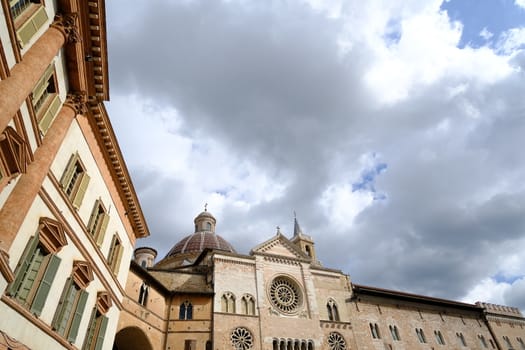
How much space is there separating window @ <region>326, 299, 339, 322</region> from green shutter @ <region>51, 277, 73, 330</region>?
23057 millimetres

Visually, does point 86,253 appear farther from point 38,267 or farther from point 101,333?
point 101,333

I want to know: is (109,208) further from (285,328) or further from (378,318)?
(378,318)

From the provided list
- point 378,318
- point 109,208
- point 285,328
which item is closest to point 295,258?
point 285,328

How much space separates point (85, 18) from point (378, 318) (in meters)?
31.1

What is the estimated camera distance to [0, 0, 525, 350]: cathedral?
7449 mm

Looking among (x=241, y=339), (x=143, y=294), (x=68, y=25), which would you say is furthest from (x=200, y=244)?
(x=68, y=25)

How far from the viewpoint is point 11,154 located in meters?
7.27

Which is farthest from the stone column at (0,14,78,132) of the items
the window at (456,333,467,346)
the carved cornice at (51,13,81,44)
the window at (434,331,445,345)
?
the window at (456,333,467,346)

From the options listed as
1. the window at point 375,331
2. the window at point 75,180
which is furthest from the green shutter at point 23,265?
the window at point 375,331

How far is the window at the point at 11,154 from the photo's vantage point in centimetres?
701

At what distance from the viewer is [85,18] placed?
9352 millimetres

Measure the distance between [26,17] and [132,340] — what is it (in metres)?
18.6

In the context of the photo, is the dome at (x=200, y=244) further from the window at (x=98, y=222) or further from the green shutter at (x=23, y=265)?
the green shutter at (x=23, y=265)

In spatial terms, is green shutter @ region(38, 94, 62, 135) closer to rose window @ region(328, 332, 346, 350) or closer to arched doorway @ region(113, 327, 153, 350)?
arched doorway @ region(113, 327, 153, 350)
